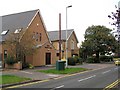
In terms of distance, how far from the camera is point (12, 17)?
160ft

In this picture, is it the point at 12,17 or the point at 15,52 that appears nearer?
the point at 15,52

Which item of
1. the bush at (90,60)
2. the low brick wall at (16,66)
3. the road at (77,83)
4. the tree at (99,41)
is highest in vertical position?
the tree at (99,41)

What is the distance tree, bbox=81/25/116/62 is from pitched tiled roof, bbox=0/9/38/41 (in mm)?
24900

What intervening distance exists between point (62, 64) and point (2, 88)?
61.3 ft

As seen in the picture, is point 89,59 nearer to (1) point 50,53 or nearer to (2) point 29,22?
(1) point 50,53

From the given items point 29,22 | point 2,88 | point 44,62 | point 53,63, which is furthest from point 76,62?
point 2,88

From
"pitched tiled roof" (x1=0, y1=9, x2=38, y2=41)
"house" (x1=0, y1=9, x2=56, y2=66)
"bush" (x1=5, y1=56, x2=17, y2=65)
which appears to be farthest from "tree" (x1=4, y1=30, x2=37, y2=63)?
"pitched tiled roof" (x1=0, y1=9, x2=38, y2=41)

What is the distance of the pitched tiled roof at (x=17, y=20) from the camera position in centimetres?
4419

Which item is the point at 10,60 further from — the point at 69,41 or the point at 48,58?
the point at 69,41

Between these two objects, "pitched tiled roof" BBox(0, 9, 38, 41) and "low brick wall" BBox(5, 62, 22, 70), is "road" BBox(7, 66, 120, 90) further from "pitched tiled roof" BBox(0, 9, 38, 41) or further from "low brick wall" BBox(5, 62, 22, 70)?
"pitched tiled roof" BBox(0, 9, 38, 41)

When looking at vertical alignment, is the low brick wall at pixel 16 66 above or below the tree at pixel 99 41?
below

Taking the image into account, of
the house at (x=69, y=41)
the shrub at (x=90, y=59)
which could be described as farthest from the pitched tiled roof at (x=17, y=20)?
the shrub at (x=90, y=59)

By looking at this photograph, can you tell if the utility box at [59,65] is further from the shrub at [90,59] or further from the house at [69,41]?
the shrub at [90,59]

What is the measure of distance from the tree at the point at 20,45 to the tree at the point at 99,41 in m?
31.5
